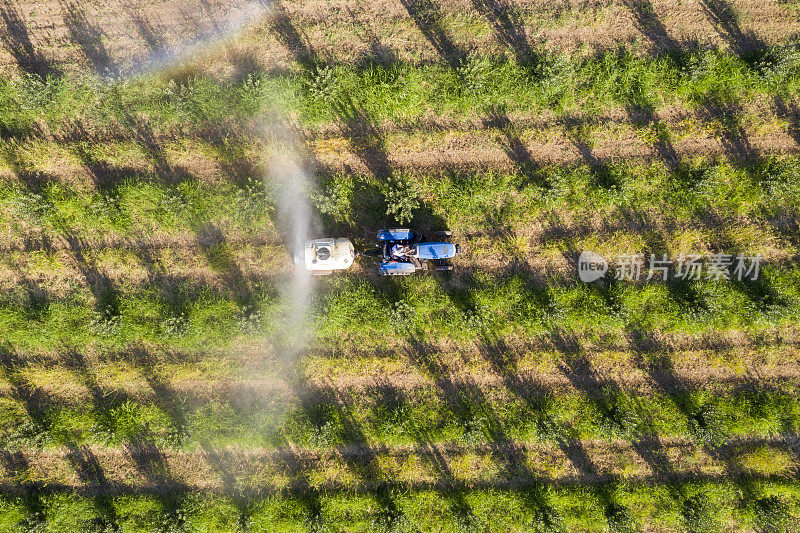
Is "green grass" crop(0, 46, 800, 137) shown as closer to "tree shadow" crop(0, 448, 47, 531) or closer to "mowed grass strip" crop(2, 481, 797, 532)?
"tree shadow" crop(0, 448, 47, 531)

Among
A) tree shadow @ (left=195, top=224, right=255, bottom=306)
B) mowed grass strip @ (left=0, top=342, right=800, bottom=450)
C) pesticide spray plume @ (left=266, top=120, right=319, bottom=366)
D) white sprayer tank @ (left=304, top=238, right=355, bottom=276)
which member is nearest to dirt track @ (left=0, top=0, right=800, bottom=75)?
pesticide spray plume @ (left=266, top=120, right=319, bottom=366)

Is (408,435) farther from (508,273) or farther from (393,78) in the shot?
(393,78)

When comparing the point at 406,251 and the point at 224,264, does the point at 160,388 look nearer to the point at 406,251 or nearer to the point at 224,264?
the point at 224,264

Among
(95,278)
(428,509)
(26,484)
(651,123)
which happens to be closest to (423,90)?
(651,123)

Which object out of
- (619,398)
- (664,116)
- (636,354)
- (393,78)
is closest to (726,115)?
(664,116)

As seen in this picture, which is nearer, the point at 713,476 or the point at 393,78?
the point at 393,78

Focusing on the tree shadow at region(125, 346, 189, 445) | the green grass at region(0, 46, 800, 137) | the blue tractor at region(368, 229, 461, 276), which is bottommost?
the tree shadow at region(125, 346, 189, 445)
